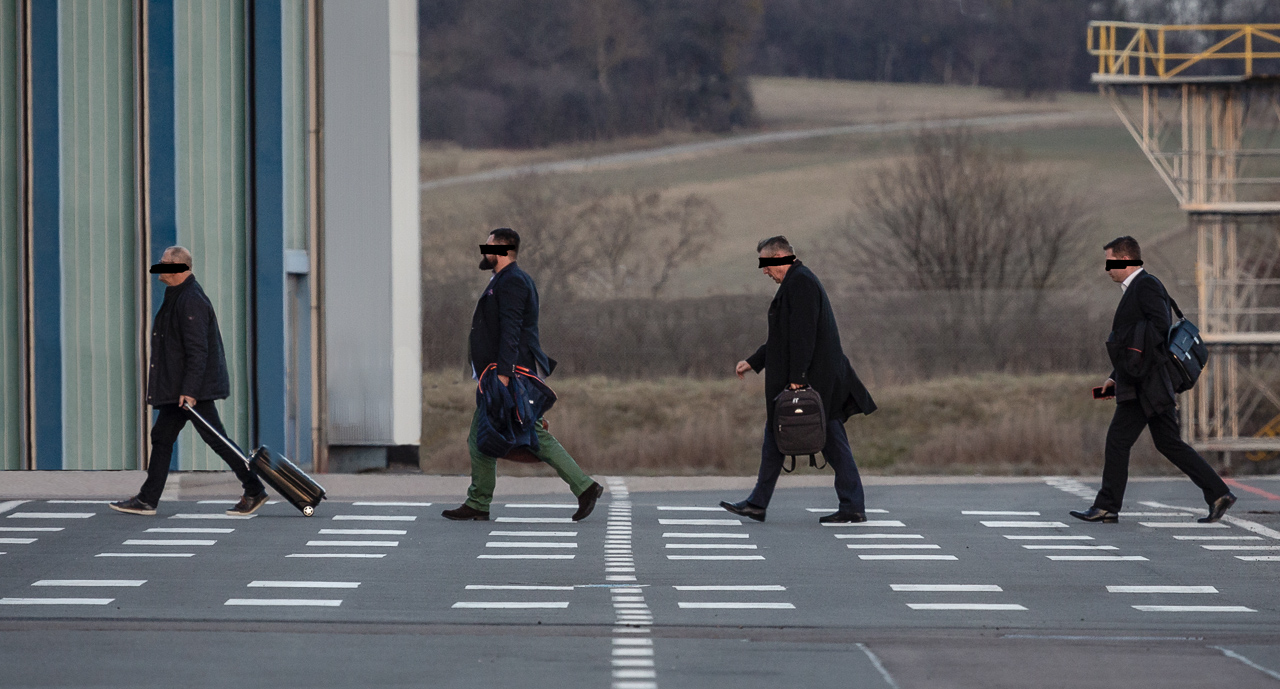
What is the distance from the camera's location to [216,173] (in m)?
13.1

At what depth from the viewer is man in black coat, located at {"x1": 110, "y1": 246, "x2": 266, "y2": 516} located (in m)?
10.1

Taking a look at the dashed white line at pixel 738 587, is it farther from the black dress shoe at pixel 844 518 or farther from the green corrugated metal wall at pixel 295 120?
the green corrugated metal wall at pixel 295 120

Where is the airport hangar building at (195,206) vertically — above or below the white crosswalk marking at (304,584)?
above

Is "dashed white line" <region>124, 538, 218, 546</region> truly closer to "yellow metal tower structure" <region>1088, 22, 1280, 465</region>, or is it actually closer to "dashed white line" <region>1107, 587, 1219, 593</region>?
"dashed white line" <region>1107, 587, 1219, 593</region>

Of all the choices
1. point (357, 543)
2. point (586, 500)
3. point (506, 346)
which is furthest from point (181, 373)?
point (586, 500)

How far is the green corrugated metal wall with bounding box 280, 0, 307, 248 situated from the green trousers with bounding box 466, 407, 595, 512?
158 inches

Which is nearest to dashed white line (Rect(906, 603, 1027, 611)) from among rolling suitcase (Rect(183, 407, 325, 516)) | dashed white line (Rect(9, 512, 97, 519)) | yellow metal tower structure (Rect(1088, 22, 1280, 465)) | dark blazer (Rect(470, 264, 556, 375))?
dark blazer (Rect(470, 264, 556, 375))

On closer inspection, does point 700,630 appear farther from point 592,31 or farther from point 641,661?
point 592,31

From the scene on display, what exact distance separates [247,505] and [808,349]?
3.65 metres

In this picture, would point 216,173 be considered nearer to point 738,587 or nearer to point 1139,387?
point 738,587

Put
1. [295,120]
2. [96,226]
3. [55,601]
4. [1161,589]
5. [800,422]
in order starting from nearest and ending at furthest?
[55,601] < [1161,589] < [800,422] < [96,226] < [295,120]

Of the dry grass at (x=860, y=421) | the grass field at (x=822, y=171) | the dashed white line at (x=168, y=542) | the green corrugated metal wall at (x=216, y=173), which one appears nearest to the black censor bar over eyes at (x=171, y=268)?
the dashed white line at (x=168, y=542)

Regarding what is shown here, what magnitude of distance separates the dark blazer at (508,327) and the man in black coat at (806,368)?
1294 millimetres

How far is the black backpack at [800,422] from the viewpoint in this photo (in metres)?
9.93
